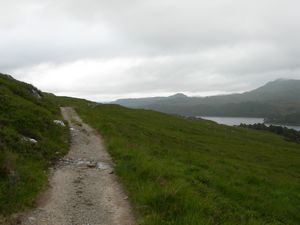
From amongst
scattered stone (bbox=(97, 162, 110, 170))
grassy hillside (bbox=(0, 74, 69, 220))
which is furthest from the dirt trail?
grassy hillside (bbox=(0, 74, 69, 220))

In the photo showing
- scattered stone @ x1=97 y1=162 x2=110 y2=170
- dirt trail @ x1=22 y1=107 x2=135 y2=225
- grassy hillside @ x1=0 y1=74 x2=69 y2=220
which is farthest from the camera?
scattered stone @ x1=97 y1=162 x2=110 y2=170

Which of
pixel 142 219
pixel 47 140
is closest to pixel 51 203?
pixel 142 219

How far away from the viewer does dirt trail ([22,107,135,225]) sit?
1145cm

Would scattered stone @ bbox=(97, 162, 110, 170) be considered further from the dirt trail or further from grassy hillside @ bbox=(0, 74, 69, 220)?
grassy hillside @ bbox=(0, 74, 69, 220)

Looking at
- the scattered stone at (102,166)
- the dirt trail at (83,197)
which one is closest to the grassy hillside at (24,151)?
the dirt trail at (83,197)

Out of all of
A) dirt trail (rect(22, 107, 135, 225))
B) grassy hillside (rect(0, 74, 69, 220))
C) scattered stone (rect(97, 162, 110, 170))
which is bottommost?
dirt trail (rect(22, 107, 135, 225))

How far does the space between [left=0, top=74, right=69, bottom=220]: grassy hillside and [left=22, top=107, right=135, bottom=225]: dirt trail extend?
0.60 m

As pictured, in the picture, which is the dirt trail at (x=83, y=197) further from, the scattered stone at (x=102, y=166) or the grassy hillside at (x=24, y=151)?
the grassy hillside at (x=24, y=151)

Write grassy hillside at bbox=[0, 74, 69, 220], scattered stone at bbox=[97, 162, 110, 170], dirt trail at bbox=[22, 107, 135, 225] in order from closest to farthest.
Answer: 1. dirt trail at bbox=[22, 107, 135, 225]
2. grassy hillside at bbox=[0, 74, 69, 220]
3. scattered stone at bbox=[97, 162, 110, 170]

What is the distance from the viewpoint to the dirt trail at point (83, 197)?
1145 centimetres

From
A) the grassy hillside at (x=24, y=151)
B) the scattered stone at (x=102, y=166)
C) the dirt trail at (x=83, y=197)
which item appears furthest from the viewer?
the scattered stone at (x=102, y=166)

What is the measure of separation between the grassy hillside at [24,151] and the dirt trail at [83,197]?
0.60 m

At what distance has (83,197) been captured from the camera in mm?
13625

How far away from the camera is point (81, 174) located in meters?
17.1
